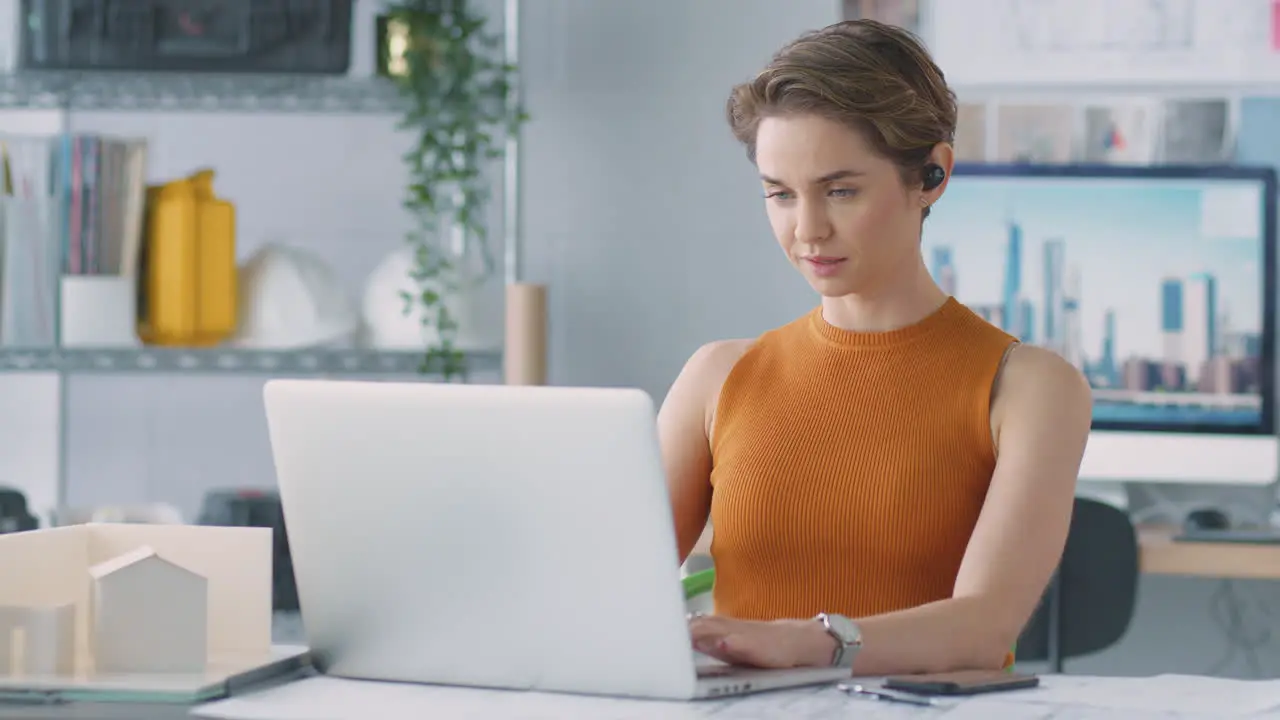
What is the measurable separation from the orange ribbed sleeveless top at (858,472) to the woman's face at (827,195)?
0.15 m

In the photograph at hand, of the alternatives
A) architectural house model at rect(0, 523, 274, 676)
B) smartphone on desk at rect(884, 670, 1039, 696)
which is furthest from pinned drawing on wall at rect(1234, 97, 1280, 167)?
architectural house model at rect(0, 523, 274, 676)

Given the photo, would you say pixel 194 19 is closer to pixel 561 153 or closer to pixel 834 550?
pixel 561 153

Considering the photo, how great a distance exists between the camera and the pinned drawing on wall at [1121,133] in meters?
3.15

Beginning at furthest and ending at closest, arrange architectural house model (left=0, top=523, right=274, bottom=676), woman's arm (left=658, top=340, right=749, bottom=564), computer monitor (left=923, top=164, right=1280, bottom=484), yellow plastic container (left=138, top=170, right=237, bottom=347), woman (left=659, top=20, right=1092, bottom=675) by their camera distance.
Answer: computer monitor (left=923, top=164, right=1280, bottom=484), yellow plastic container (left=138, top=170, right=237, bottom=347), woman's arm (left=658, top=340, right=749, bottom=564), woman (left=659, top=20, right=1092, bottom=675), architectural house model (left=0, top=523, right=274, bottom=676)

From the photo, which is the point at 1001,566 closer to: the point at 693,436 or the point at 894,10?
the point at 693,436

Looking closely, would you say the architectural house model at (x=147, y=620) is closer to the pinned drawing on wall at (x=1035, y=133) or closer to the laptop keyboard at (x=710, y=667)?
the laptop keyboard at (x=710, y=667)

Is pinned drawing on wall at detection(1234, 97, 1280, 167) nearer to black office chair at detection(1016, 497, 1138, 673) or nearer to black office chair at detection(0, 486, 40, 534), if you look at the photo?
black office chair at detection(1016, 497, 1138, 673)

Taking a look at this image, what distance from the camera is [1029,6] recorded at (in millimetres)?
3164

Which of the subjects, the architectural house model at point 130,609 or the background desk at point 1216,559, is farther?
the background desk at point 1216,559

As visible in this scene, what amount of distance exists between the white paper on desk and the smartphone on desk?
1 centimetres

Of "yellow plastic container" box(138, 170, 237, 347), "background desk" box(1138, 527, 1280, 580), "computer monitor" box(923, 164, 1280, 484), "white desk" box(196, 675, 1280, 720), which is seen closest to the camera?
"white desk" box(196, 675, 1280, 720)

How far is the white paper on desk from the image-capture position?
1.06m

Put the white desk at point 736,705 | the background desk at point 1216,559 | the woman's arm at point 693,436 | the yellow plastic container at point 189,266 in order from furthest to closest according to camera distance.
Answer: the yellow plastic container at point 189,266, the background desk at point 1216,559, the woman's arm at point 693,436, the white desk at point 736,705

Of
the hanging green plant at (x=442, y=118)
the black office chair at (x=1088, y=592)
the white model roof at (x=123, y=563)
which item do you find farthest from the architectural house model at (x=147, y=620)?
the black office chair at (x=1088, y=592)
